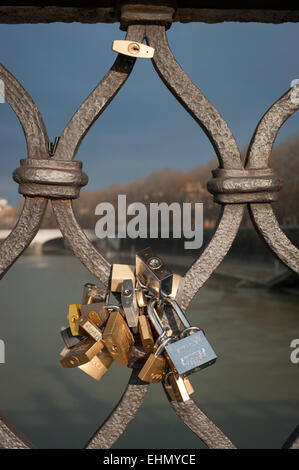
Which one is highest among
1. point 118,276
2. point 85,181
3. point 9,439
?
point 85,181

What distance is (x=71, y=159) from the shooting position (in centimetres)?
56

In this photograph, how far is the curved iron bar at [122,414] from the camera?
1.85ft

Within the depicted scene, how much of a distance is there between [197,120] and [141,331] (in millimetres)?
275

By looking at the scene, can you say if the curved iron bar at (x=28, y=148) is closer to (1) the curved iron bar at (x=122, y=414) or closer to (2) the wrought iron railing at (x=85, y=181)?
(2) the wrought iron railing at (x=85, y=181)

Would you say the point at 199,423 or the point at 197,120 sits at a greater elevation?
the point at 197,120

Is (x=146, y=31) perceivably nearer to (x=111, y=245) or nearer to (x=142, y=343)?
(x=142, y=343)

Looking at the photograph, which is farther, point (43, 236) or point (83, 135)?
point (43, 236)

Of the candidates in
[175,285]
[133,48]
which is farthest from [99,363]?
[133,48]

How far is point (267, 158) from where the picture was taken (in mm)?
577

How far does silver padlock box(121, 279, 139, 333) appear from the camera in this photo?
0.53 meters

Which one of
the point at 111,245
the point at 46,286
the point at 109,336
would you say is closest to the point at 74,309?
the point at 109,336

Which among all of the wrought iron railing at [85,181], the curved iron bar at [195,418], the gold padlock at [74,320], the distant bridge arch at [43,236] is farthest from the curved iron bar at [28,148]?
the distant bridge arch at [43,236]

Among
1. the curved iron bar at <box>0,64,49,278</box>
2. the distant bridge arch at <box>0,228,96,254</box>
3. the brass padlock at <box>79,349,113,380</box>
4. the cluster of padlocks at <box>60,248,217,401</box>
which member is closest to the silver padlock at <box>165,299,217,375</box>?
the cluster of padlocks at <box>60,248,217,401</box>

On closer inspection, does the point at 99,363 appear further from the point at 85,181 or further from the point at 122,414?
the point at 85,181
